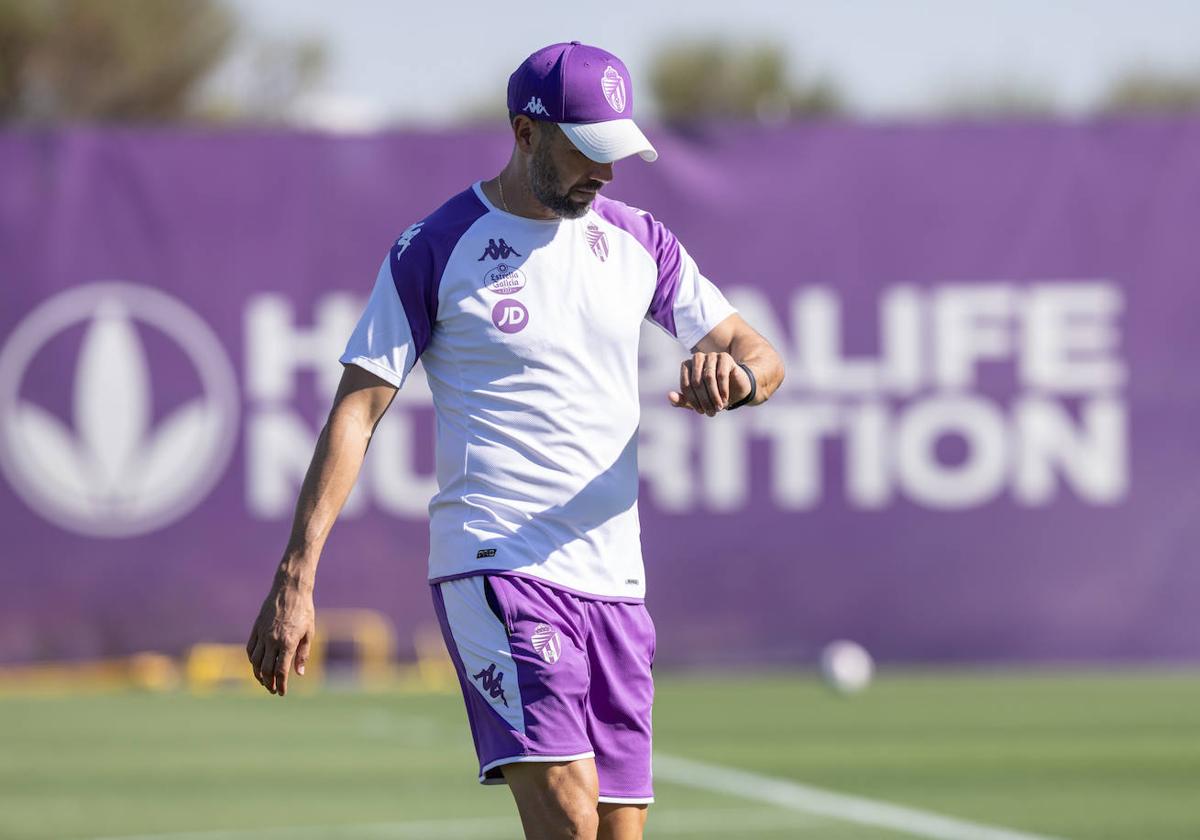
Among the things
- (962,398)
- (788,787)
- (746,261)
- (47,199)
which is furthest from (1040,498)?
(47,199)

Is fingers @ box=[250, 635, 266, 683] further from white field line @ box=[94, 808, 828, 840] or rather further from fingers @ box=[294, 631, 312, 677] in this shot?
white field line @ box=[94, 808, 828, 840]

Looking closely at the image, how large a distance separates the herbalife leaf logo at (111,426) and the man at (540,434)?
31.6ft

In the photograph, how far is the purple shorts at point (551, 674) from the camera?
213 inches

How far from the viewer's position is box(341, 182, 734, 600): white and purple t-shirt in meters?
5.53

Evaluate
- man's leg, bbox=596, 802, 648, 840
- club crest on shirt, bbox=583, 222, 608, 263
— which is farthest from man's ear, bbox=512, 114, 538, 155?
man's leg, bbox=596, 802, 648, 840

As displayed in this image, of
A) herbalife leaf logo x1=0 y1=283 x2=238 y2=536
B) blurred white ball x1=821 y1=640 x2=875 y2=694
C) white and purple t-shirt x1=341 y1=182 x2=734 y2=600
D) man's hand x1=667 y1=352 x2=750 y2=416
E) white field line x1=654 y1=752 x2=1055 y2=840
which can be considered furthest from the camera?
herbalife leaf logo x1=0 y1=283 x2=238 y2=536

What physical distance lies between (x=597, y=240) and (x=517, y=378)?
43 centimetres

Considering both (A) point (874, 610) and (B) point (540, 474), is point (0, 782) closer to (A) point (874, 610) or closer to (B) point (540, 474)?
(B) point (540, 474)

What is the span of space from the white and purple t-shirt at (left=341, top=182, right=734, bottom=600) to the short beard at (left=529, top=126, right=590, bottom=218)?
3.3 inches

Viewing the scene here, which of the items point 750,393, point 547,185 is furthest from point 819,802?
point 547,185

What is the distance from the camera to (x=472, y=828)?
29.2ft

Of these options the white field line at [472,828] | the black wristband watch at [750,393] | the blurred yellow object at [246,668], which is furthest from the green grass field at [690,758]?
the black wristband watch at [750,393]

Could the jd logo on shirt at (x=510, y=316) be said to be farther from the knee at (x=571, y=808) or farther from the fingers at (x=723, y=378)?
the knee at (x=571, y=808)

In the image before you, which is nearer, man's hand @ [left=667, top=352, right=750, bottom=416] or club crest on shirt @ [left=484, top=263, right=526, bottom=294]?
man's hand @ [left=667, top=352, right=750, bottom=416]
